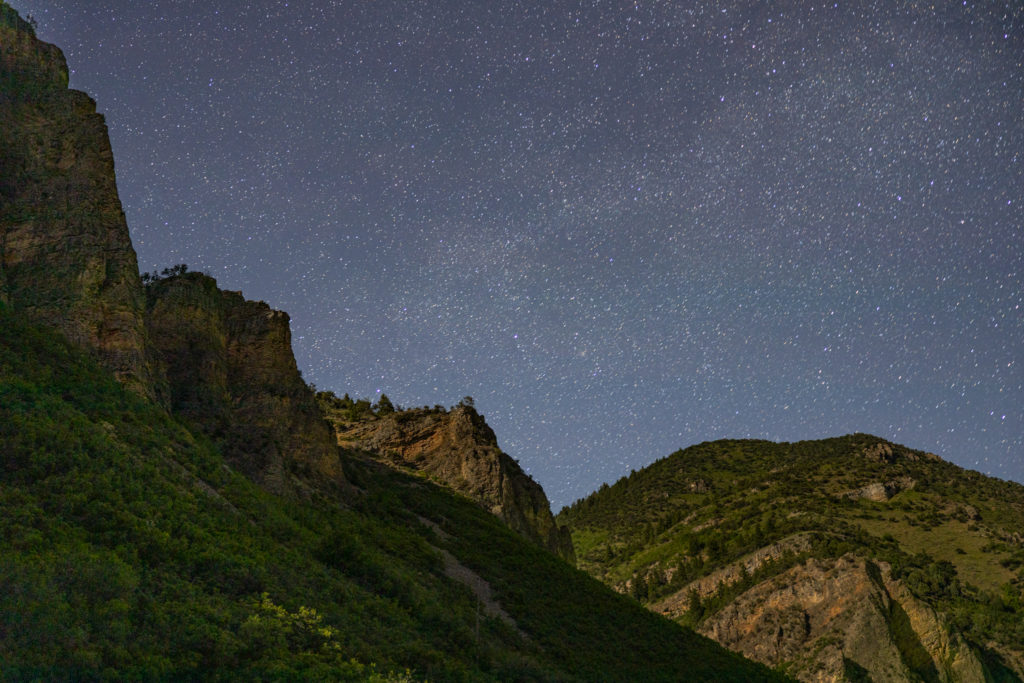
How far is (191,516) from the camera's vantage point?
22203 mm

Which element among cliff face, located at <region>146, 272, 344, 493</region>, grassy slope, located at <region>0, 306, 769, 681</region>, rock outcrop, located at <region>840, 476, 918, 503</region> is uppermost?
rock outcrop, located at <region>840, 476, 918, 503</region>

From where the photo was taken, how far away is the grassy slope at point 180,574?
14672 millimetres

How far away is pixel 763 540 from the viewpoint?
408 feet

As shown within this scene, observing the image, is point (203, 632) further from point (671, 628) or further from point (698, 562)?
point (698, 562)

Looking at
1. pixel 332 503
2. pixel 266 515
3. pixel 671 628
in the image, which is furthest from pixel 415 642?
pixel 671 628

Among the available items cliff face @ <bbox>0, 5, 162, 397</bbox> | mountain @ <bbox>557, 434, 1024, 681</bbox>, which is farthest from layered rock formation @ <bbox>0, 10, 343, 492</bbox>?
mountain @ <bbox>557, 434, 1024, 681</bbox>

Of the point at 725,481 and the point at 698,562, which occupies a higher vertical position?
the point at 725,481

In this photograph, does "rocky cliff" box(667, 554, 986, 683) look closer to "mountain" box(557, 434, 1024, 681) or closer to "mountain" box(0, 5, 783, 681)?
"mountain" box(557, 434, 1024, 681)

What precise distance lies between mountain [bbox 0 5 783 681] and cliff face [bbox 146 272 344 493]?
0.15m

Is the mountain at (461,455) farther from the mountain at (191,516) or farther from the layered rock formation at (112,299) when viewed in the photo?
the layered rock formation at (112,299)

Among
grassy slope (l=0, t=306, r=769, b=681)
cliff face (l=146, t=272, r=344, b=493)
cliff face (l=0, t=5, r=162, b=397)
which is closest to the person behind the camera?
grassy slope (l=0, t=306, r=769, b=681)

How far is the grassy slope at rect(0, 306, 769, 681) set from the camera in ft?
48.1

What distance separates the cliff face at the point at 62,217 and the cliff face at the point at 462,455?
38.2 m

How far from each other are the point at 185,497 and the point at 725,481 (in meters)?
190
